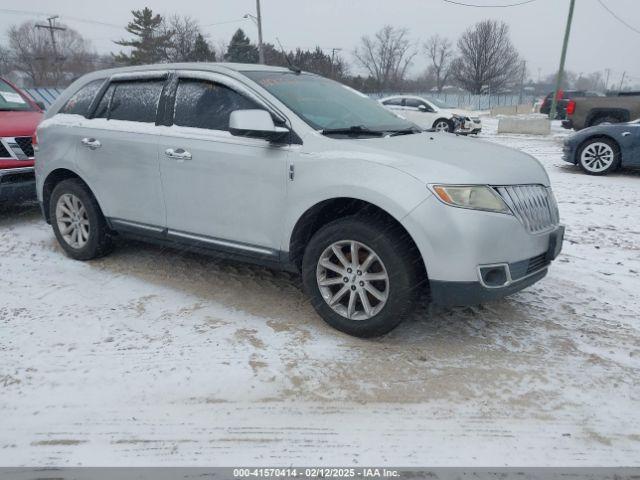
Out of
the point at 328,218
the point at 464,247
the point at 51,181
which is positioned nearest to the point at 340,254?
the point at 328,218

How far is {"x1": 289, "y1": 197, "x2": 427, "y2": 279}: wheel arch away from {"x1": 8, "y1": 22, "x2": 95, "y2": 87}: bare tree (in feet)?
169

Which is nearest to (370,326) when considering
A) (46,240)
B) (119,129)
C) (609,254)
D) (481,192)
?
(481,192)

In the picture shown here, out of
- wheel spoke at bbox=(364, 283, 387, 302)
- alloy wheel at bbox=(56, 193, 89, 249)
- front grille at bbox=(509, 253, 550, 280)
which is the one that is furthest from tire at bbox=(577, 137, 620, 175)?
alloy wheel at bbox=(56, 193, 89, 249)

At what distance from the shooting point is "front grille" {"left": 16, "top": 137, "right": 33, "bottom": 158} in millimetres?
6082

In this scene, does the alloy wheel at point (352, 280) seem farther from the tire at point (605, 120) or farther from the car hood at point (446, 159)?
the tire at point (605, 120)

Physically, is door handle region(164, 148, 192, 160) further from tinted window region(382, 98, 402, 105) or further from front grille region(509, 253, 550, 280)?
tinted window region(382, 98, 402, 105)

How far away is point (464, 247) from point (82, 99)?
151 inches

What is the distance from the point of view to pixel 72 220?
4.82m

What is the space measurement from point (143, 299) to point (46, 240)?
89.4 inches

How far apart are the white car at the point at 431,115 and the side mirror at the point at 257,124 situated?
1547 cm

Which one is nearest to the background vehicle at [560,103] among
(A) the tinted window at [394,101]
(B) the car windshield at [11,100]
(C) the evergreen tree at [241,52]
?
(A) the tinted window at [394,101]

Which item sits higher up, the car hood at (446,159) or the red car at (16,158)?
the car hood at (446,159)

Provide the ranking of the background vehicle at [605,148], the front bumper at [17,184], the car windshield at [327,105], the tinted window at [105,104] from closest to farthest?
the car windshield at [327,105], the tinted window at [105,104], the front bumper at [17,184], the background vehicle at [605,148]

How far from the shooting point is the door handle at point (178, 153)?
3.87 meters
